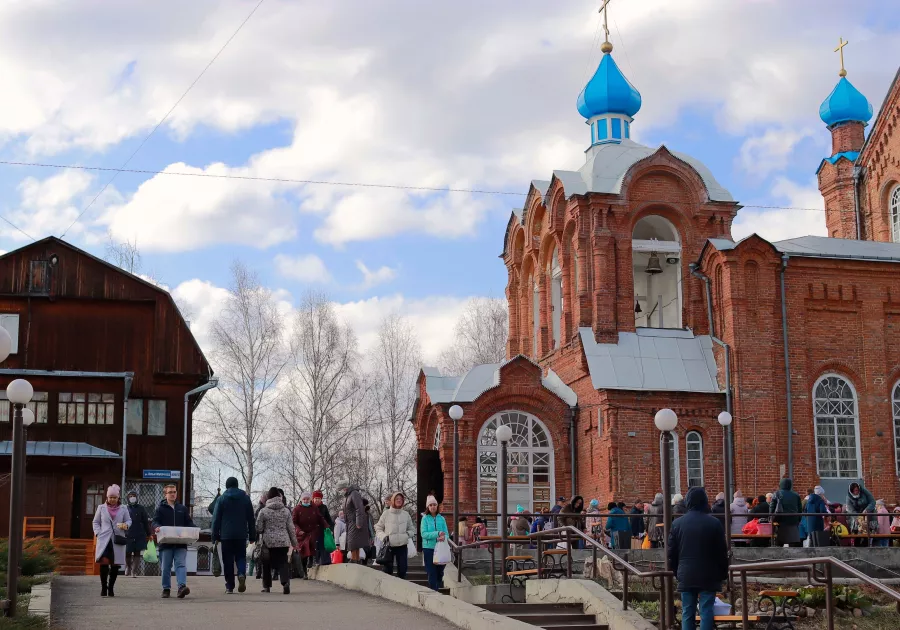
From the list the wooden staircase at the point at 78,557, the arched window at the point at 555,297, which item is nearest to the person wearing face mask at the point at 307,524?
the wooden staircase at the point at 78,557

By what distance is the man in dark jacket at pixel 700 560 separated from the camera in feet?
36.2

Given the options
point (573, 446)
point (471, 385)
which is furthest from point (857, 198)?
point (471, 385)

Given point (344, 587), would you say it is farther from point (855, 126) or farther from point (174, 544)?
point (855, 126)

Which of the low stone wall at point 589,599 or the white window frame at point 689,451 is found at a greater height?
the white window frame at point 689,451

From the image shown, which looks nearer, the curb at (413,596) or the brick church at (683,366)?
the curb at (413,596)

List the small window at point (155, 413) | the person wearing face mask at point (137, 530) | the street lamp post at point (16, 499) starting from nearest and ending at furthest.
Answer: the street lamp post at point (16, 499) < the person wearing face mask at point (137, 530) < the small window at point (155, 413)

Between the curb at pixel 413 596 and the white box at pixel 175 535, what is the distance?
2421 millimetres

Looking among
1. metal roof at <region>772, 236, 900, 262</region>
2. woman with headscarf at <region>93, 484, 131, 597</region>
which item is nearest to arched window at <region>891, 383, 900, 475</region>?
metal roof at <region>772, 236, 900, 262</region>

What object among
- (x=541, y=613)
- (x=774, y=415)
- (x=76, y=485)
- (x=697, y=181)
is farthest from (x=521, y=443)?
(x=541, y=613)

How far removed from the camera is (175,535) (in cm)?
1408

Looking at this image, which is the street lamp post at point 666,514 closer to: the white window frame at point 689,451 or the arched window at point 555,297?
the white window frame at point 689,451

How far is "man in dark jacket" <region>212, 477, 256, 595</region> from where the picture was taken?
14.7 metres

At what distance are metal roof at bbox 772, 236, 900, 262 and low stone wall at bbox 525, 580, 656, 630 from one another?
16.1 metres

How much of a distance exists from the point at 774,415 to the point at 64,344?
18.9 metres
